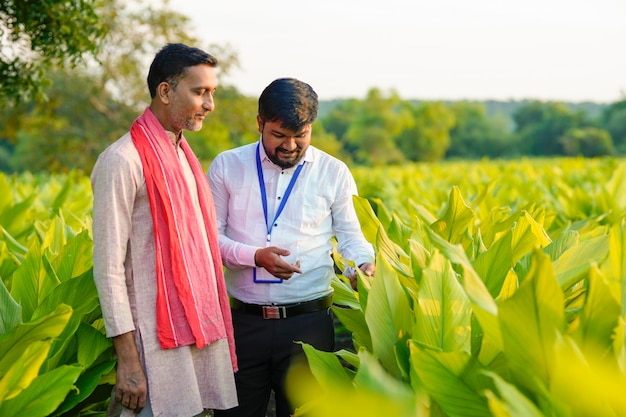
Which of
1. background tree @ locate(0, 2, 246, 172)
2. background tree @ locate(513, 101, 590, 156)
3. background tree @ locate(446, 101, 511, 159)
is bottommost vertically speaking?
background tree @ locate(446, 101, 511, 159)

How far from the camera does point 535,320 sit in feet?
4.89

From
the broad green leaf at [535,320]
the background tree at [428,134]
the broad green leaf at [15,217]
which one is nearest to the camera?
the broad green leaf at [535,320]

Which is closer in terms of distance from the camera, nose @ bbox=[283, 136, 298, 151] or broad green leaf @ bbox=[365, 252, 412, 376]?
broad green leaf @ bbox=[365, 252, 412, 376]

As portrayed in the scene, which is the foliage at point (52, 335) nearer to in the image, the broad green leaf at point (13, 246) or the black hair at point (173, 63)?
the broad green leaf at point (13, 246)

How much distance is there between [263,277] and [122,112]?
31.2 m

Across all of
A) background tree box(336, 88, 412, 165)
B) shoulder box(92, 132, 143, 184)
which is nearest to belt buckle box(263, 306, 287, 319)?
shoulder box(92, 132, 143, 184)

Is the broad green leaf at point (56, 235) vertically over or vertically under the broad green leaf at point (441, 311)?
under

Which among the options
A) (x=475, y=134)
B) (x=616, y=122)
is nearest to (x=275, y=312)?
(x=616, y=122)

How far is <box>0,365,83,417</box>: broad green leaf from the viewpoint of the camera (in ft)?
6.35

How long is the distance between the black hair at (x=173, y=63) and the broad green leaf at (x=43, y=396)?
1.03 meters

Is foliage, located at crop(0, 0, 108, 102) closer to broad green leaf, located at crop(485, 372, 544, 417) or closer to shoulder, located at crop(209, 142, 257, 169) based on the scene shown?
shoulder, located at crop(209, 142, 257, 169)

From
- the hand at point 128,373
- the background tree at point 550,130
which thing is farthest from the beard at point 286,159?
the background tree at point 550,130

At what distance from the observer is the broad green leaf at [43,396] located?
194 cm

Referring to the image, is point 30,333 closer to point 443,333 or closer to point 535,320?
point 443,333
